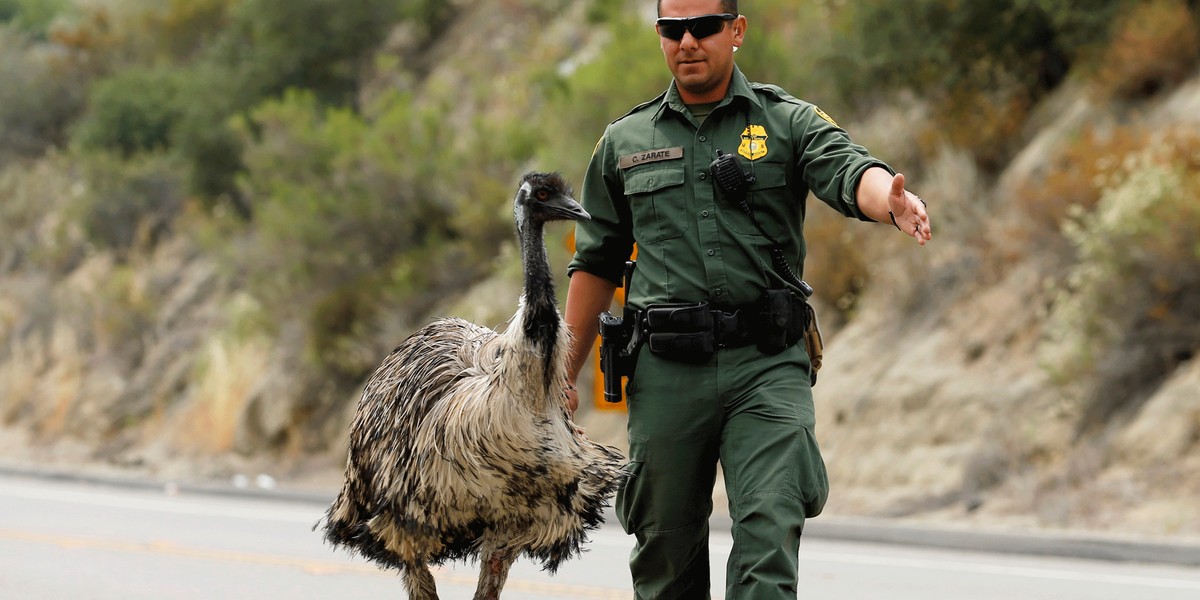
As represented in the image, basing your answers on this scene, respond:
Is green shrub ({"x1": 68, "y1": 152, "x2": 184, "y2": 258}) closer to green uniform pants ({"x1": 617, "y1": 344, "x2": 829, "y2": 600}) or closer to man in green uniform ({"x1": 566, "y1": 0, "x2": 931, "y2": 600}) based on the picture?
man in green uniform ({"x1": 566, "y1": 0, "x2": 931, "y2": 600})

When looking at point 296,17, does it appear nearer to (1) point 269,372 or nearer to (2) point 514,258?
(1) point 269,372

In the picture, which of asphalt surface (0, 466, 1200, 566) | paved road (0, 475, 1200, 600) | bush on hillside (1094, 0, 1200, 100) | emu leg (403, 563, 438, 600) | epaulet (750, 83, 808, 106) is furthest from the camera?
bush on hillside (1094, 0, 1200, 100)

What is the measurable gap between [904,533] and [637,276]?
655 centimetres

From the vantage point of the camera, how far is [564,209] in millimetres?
5285

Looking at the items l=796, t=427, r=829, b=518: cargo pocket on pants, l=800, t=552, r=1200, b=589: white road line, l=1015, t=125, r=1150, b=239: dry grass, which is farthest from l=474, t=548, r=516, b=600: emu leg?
l=1015, t=125, r=1150, b=239: dry grass

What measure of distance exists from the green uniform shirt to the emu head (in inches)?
7.7

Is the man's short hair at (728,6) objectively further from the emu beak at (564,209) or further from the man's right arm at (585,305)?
the man's right arm at (585,305)

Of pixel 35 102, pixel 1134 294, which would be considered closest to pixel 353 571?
pixel 1134 294

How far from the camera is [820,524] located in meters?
12.0

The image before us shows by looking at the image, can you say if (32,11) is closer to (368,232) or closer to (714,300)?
(368,232)

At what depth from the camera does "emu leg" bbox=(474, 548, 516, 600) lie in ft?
17.6

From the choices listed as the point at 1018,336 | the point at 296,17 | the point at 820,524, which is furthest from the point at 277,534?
the point at 296,17

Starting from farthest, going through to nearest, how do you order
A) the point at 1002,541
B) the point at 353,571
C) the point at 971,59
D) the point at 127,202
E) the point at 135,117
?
1. the point at 135,117
2. the point at 127,202
3. the point at 971,59
4. the point at 1002,541
5. the point at 353,571

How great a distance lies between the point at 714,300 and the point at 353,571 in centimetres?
565
